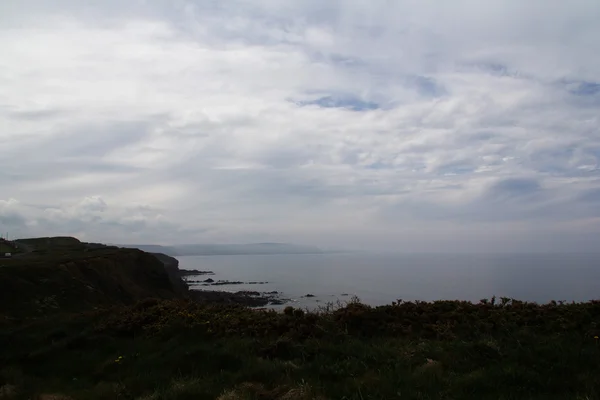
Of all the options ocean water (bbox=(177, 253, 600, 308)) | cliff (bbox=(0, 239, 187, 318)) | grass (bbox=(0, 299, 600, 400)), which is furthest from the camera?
ocean water (bbox=(177, 253, 600, 308))

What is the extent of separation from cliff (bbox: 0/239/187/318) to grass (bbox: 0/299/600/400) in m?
10.8

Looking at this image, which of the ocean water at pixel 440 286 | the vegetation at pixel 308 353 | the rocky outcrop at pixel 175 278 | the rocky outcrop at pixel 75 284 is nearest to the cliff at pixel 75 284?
the rocky outcrop at pixel 75 284

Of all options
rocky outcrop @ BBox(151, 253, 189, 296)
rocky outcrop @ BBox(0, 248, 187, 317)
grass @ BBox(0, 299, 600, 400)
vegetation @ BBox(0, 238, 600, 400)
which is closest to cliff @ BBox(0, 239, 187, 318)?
rocky outcrop @ BBox(0, 248, 187, 317)

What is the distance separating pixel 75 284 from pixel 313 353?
2818cm

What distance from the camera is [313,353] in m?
7.94

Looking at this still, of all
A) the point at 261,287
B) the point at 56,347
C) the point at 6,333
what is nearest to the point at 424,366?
the point at 56,347

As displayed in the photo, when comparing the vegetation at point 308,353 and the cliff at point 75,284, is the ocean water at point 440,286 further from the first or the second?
the vegetation at point 308,353

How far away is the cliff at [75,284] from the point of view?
2558cm

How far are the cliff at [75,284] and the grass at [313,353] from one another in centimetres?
1075

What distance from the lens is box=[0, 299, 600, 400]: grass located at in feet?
19.8

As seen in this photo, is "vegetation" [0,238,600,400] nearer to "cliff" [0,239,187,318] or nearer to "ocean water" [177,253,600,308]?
"cliff" [0,239,187,318]

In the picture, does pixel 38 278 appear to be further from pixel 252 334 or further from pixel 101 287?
pixel 252 334

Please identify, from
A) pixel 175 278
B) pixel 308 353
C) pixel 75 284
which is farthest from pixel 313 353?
pixel 175 278

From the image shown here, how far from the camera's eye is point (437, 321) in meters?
Result: 9.52
